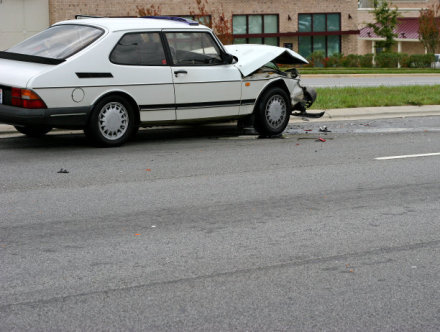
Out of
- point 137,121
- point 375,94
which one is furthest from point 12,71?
point 375,94

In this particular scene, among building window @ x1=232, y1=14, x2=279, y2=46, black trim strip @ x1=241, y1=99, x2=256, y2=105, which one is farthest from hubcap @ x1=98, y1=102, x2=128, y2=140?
building window @ x1=232, y1=14, x2=279, y2=46

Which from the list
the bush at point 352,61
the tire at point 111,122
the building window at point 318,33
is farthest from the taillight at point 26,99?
the building window at point 318,33

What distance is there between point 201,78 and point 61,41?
2.06 metres

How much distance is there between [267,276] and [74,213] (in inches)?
91.3

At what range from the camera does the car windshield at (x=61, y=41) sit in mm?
10352

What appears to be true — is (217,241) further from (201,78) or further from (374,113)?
(374,113)

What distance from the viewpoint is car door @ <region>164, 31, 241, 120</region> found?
11062 mm

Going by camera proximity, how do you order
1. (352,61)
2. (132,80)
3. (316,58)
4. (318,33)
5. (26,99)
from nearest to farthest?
1. (26,99)
2. (132,80)
3. (352,61)
4. (316,58)
5. (318,33)

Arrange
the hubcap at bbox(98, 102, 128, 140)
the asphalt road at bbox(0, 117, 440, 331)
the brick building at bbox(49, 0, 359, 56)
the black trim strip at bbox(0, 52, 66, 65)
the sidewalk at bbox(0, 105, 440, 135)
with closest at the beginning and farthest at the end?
the asphalt road at bbox(0, 117, 440, 331)
the black trim strip at bbox(0, 52, 66, 65)
the hubcap at bbox(98, 102, 128, 140)
the sidewalk at bbox(0, 105, 440, 135)
the brick building at bbox(49, 0, 359, 56)

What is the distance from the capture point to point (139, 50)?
35.3 ft

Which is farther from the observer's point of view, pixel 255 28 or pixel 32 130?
pixel 255 28

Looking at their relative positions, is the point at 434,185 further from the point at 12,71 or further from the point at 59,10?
the point at 59,10

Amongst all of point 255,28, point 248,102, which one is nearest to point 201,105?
point 248,102

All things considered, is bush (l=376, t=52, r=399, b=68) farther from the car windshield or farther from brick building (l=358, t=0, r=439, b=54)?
the car windshield
